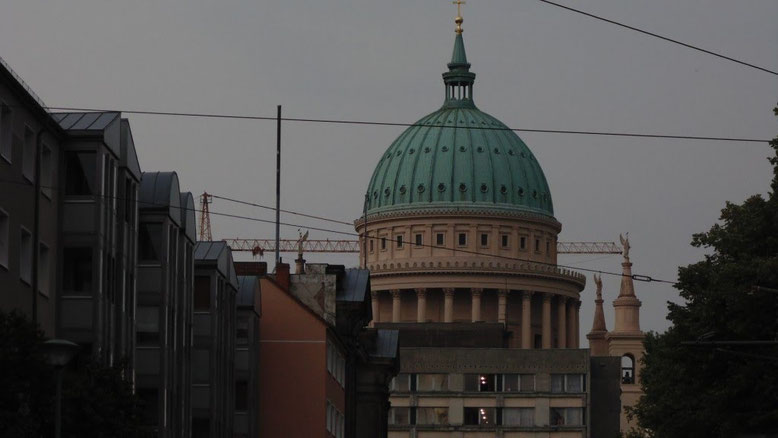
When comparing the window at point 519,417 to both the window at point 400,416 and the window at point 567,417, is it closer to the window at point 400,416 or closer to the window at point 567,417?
the window at point 567,417

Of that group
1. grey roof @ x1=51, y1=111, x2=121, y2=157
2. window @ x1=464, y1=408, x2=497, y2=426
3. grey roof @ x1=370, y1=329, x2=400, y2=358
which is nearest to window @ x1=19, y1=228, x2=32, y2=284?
grey roof @ x1=51, y1=111, x2=121, y2=157

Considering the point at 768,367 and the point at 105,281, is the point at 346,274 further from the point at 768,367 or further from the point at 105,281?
the point at 105,281

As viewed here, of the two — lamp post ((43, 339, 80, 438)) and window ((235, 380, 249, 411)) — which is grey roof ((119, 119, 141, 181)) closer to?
lamp post ((43, 339, 80, 438))

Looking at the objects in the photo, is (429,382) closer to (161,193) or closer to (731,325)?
(731,325)

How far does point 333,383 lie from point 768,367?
25.7m

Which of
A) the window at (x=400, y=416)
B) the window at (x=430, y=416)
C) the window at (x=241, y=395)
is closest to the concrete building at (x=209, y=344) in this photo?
the window at (x=241, y=395)

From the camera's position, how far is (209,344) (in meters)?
74.1

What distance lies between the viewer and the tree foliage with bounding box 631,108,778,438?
6994 cm

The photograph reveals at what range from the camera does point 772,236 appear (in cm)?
7075

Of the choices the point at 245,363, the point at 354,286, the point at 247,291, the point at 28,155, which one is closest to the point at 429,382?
the point at 354,286

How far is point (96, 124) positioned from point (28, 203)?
5.23 meters

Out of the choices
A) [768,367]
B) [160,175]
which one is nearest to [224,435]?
[160,175]

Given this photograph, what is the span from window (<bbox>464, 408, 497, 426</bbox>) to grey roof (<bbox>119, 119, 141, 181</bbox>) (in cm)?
11653

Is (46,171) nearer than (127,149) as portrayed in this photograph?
Yes
